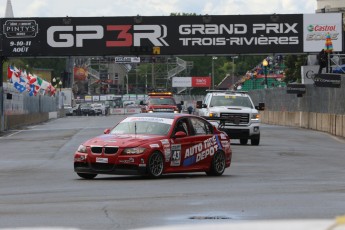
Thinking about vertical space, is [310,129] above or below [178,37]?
below

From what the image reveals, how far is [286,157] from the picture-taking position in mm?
26531

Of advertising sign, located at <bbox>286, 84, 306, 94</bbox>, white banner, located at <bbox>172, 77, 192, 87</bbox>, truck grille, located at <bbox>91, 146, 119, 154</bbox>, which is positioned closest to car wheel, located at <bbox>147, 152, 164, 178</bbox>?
truck grille, located at <bbox>91, 146, 119, 154</bbox>

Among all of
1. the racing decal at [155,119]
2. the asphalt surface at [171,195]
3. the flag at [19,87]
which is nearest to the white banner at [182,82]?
the flag at [19,87]

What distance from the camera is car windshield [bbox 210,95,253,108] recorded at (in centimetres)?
3325

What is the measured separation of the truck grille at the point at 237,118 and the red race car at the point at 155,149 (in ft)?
41.3

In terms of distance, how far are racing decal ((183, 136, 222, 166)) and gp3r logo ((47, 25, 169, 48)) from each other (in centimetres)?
2978

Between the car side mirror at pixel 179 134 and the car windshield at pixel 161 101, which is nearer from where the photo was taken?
the car side mirror at pixel 179 134

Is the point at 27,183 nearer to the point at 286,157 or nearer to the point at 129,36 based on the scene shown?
the point at 286,157

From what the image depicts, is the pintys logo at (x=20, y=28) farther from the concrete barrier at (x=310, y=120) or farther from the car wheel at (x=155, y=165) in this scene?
the car wheel at (x=155, y=165)

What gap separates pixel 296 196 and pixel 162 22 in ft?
117

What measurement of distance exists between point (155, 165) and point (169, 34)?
31.5 metres

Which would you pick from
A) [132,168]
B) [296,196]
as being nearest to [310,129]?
[132,168]

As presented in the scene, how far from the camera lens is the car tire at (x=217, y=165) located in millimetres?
19266

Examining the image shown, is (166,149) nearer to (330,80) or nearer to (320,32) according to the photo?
(330,80)
